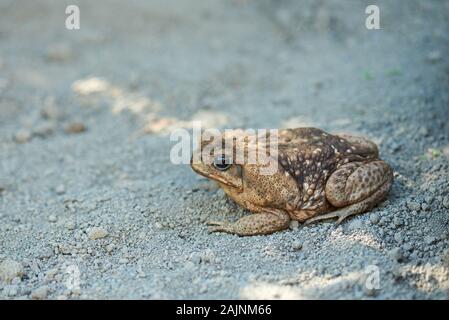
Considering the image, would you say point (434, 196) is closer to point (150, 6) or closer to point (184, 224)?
point (184, 224)

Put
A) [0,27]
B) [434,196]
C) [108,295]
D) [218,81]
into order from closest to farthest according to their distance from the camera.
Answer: [108,295]
[434,196]
[218,81]
[0,27]

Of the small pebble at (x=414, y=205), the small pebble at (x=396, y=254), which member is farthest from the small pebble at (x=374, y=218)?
the small pebble at (x=396, y=254)

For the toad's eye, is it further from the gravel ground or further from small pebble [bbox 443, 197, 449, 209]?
small pebble [bbox 443, 197, 449, 209]

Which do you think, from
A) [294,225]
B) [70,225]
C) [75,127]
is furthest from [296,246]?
[75,127]

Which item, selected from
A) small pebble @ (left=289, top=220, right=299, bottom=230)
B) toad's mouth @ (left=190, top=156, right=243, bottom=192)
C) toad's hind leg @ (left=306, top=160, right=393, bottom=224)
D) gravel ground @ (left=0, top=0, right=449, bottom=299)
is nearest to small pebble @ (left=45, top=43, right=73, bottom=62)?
gravel ground @ (left=0, top=0, right=449, bottom=299)

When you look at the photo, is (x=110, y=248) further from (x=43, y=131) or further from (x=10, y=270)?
(x=43, y=131)

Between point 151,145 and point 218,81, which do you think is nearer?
point 151,145
